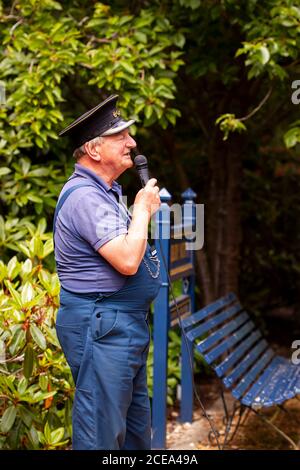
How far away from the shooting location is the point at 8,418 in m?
3.49

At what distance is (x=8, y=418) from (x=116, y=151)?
1.42 m

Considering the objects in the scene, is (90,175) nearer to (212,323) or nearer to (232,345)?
(212,323)

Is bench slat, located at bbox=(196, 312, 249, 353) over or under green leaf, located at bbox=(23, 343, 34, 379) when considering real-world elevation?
under

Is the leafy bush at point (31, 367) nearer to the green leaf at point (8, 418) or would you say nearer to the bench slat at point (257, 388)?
the green leaf at point (8, 418)

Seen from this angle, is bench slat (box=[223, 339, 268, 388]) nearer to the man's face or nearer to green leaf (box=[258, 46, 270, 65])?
the man's face

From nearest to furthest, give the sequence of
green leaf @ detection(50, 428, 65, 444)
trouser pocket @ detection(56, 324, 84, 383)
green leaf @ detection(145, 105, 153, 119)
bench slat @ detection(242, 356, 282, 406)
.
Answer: trouser pocket @ detection(56, 324, 84, 383) → green leaf @ detection(50, 428, 65, 444) → bench slat @ detection(242, 356, 282, 406) → green leaf @ detection(145, 105, 153, 119)

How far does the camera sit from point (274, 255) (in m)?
7.63

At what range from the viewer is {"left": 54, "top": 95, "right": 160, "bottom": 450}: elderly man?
9.13 feet

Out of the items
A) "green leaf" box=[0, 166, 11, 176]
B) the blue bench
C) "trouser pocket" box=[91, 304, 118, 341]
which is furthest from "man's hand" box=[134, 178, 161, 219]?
"green leaf" box=[0, 166, 11, 176]

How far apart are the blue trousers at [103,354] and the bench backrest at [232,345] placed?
4.42 ft

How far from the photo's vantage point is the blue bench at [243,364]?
4180 mm

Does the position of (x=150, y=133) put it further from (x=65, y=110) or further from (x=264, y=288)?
(x=264, y=288)

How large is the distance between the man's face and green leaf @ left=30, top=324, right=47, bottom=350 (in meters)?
0.87

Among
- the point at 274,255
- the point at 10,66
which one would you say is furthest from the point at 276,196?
the point at 10,66
